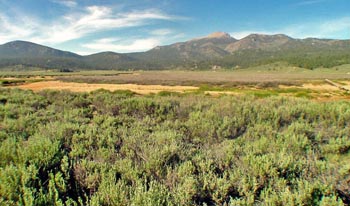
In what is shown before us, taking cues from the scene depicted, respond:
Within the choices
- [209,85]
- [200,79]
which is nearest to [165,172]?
[209,85]

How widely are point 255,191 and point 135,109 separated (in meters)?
8.64

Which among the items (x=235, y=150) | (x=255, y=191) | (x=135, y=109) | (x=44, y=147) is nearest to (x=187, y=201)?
(x=255, y=191)

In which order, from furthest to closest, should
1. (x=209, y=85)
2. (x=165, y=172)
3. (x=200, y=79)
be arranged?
1. (x=200, y=79)
2. (x=209, y=85)
3. (x=165, y=172)

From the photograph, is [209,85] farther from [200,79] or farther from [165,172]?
[165,172]

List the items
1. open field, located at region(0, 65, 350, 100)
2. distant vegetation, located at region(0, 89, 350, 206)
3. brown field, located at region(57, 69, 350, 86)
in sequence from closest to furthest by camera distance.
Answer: distant vegetation, located at region(0, 89, 350, 206)
open field, located at region(0, 65, 350, 100)
brown field, located at region(57, 69, 350, 86)

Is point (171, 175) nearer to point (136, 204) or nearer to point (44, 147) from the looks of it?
point (136, 204)

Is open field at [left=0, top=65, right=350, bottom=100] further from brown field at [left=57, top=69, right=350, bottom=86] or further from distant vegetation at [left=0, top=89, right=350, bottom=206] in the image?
distant vegetation at [left=0, top=89, right=350, bottom=206]

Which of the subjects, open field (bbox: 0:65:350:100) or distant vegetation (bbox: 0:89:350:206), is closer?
distant vegetation (bbox: 0:89:350:206)

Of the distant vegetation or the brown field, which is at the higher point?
the distant vegetation

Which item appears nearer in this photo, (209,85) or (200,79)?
(209,85)

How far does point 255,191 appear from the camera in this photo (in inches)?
140

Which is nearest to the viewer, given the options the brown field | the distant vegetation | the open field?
the distant vegetation

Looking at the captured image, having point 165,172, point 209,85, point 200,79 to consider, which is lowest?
point 209,85

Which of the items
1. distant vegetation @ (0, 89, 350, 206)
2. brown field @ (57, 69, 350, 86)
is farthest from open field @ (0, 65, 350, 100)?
distant vegetation @ (0, 89, 350, 206)
